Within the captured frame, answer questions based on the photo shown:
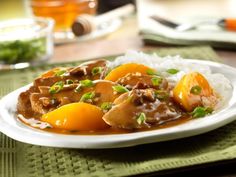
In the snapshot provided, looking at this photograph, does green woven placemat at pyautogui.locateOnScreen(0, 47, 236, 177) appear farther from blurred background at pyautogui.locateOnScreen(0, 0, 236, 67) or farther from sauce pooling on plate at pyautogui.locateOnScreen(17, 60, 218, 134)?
blurred background at pyautogui.locateOnScreen(0, 0, 236, 67)

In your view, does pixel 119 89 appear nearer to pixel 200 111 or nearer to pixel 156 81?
pixel 156 81

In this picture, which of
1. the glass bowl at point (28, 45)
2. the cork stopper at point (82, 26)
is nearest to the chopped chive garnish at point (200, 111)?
the glass bowl at point (28, 45)

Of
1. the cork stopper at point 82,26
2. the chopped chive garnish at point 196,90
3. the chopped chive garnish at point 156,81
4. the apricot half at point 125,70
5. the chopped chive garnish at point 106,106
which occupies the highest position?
the chopped chive garnish at point 156,81

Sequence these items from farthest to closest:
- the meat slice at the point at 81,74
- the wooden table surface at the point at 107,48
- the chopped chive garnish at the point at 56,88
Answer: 1. the wooden table surface at the point at 107,48
2. the meat slice at the point at 81,74
3. the chopped chive garnish at the point at 56,88

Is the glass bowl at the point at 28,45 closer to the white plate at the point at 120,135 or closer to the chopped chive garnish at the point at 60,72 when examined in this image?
the chopped chive garnish at the point at 60,72

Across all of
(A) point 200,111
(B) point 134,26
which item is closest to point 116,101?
(A) point 200,111

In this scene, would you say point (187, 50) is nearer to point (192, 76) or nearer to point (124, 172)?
point (192, 76)

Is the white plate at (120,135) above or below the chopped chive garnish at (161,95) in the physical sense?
below
